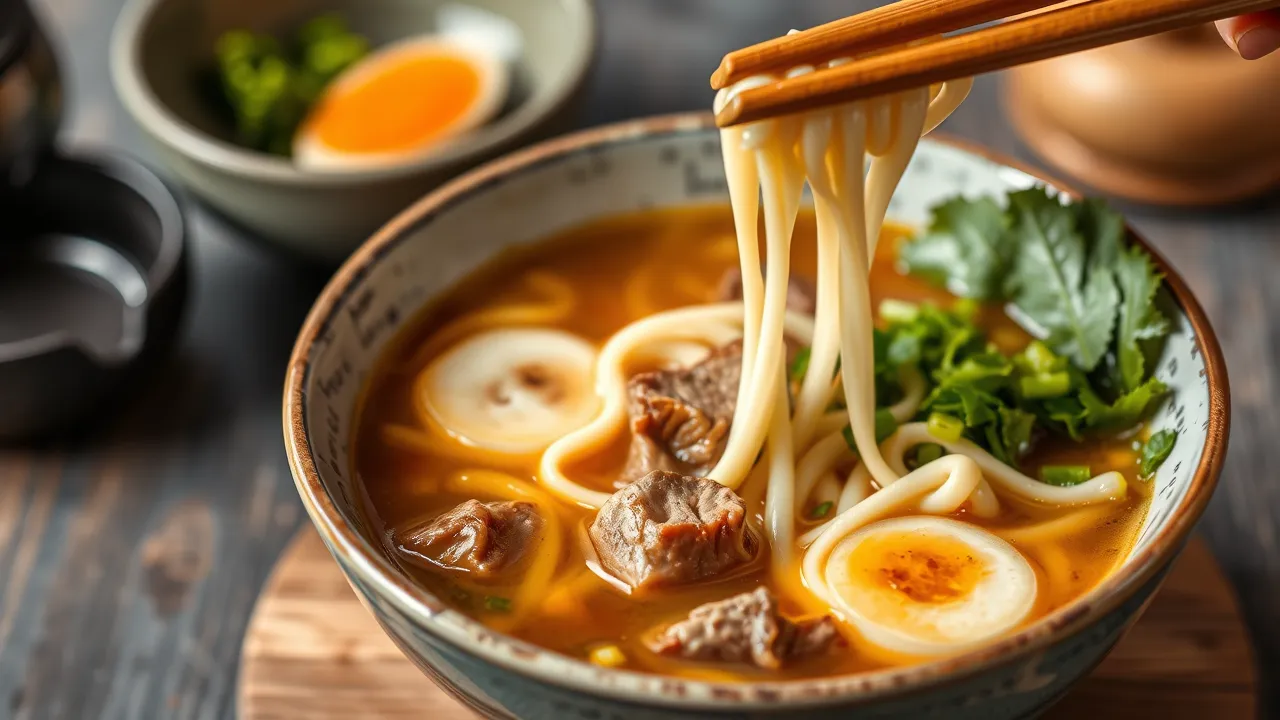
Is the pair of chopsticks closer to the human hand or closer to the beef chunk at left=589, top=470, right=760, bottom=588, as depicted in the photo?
the human hand

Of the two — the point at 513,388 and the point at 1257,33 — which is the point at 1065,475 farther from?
the point at 513,388

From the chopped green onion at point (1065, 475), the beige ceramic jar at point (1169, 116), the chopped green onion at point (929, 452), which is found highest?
the beige ceramic jar at point (1169, 116)

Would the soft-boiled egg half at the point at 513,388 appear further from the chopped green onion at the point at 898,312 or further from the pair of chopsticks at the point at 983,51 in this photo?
the pair of chopsticks at the point at 983,51

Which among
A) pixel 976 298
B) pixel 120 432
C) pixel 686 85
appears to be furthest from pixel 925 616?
pixel 686 85

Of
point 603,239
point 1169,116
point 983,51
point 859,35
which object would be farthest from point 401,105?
point 983,51

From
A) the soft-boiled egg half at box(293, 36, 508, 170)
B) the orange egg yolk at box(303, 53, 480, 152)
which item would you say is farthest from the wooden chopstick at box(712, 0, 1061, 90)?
the orange egg yolk at box(303, 53, 480, 152)

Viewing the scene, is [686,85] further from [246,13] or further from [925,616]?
[925,616]

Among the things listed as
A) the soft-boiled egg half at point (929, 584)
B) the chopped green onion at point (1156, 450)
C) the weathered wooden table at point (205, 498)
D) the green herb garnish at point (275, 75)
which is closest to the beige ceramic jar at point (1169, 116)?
the weathered wooden table at point (205, 498)
